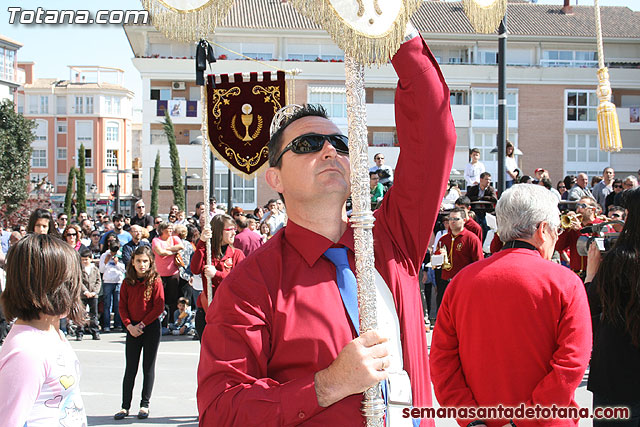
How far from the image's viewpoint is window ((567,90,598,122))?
45.1m

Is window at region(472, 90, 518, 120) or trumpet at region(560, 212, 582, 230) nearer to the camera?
trumpet at region(560, 212, 582, 230)

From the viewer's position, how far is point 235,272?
232 cm

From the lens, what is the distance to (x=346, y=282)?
230 cm

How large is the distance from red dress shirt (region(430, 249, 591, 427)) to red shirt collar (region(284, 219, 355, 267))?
1.26 metres

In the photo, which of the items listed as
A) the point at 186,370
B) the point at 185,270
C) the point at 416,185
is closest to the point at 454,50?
the point at 185,270

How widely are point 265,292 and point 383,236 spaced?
475 mm

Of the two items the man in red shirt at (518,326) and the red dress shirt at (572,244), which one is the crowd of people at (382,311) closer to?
the man in red shirt at (518,326)

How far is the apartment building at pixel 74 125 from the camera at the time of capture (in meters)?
83.6

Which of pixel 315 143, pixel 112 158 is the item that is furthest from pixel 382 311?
pixel 112 158

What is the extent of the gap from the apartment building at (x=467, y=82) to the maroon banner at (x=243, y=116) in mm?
34499

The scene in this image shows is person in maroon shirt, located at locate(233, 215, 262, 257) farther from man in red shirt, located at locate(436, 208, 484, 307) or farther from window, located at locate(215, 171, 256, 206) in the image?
window, located at locate(215, 171, 256, 206)

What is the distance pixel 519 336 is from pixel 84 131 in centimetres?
8705

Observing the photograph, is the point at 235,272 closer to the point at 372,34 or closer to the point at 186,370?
the point at 372,34

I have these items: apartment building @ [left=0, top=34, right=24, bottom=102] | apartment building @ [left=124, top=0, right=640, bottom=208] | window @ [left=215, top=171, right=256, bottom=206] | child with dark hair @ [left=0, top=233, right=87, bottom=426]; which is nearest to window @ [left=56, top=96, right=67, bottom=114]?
apartment building @ [left=0, top=34, right=24, bottom=102]
